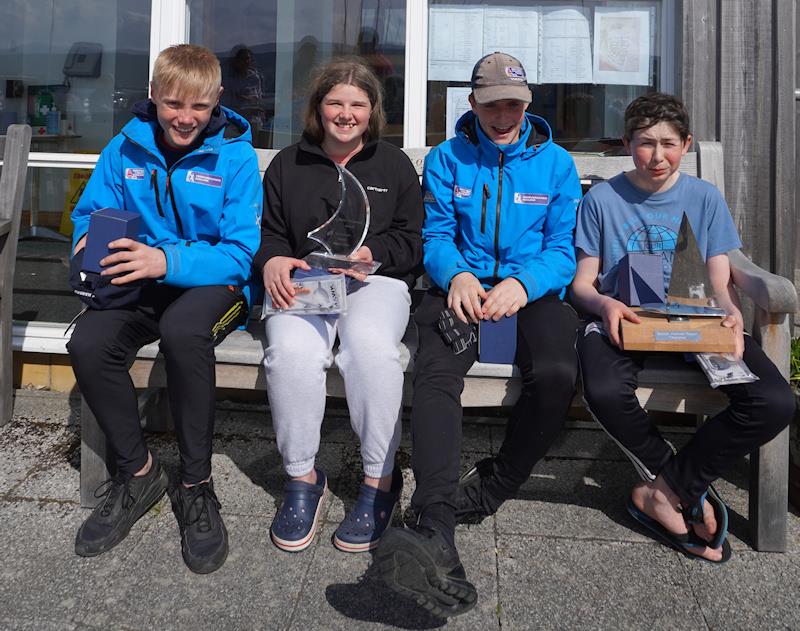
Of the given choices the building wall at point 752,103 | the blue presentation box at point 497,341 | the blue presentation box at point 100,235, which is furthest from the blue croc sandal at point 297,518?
the building wall at point 752,103

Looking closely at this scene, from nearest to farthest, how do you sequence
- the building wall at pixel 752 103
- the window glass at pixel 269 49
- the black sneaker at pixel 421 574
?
the black sneaker at pixel 421 574 < the building wall at pixel 752 103 < the window glass at pixel 269 49

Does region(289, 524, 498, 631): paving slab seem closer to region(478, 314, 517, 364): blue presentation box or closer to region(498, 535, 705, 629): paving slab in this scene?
region(498, 535, 705, 629): paving slab

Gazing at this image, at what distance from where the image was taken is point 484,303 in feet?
8.96

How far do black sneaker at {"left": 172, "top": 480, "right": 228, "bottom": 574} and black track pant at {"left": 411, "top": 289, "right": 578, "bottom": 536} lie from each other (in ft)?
2.14

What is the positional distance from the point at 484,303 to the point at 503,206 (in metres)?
0.44

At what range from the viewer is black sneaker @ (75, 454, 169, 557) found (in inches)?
101

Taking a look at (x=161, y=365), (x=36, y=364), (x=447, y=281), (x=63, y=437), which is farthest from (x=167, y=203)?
(x=36, y=364)

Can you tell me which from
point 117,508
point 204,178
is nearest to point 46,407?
point 117,508

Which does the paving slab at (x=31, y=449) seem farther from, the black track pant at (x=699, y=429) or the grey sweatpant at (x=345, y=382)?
the black track pant at (x=699, y=429)

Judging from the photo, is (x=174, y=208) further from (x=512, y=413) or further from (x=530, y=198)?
(x=512, y=413)

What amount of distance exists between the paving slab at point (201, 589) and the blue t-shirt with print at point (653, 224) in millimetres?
1510

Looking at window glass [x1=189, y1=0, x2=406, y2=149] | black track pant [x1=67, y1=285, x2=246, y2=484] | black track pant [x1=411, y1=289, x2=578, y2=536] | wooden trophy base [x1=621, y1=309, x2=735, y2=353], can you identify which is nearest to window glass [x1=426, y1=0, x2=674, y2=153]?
window glass [x1=189, y1=0, x2=406, y2=149]

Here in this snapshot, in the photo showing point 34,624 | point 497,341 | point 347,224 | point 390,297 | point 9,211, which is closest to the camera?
point 34,624

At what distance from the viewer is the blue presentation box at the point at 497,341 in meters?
2.69
